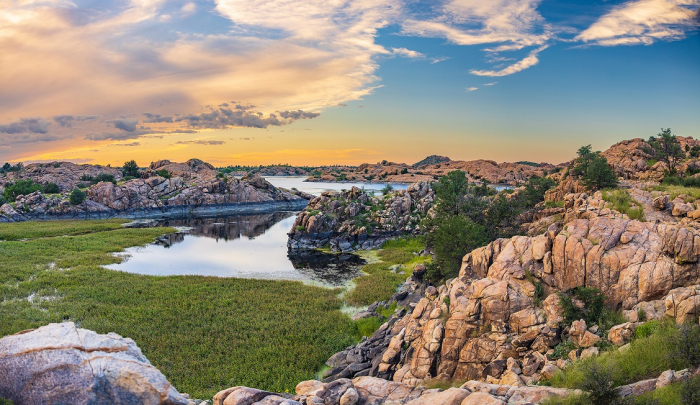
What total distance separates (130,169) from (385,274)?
14402 cm

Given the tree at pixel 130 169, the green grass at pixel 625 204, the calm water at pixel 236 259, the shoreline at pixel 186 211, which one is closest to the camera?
the green grass at pixel 625 204

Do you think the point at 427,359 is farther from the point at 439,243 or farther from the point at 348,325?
the point at 439,243

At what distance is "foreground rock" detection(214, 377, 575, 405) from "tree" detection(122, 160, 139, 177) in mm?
165422

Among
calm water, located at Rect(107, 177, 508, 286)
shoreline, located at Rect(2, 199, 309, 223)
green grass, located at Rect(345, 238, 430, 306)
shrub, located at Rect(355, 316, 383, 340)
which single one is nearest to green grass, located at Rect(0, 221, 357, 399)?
shrub, located at Rect(355, 316, 383, 340)

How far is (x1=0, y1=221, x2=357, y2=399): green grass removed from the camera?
2520 centimetres

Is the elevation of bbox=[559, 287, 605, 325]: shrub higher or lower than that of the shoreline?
higher

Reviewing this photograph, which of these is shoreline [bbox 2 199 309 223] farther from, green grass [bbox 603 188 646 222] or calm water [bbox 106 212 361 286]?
green grass [bbox 603 188 646 222]

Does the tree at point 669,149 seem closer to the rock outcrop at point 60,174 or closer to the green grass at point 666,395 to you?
the green grass at point 666,395

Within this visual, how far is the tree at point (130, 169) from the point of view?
158125mm

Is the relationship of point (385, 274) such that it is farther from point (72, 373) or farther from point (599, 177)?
point (72, 373)

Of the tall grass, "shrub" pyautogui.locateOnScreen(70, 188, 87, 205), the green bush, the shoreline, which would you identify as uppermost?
the green bush

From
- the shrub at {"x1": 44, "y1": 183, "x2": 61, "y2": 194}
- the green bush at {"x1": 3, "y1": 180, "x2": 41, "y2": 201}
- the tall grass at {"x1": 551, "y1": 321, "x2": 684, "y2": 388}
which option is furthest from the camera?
the shrub at {"x1": 44, "y1": 183, "x2": 61, "y2": 194}

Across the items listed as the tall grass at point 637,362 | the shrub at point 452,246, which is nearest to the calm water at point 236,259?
the shrub at point 452,246

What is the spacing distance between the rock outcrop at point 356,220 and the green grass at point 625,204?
4417 cm
